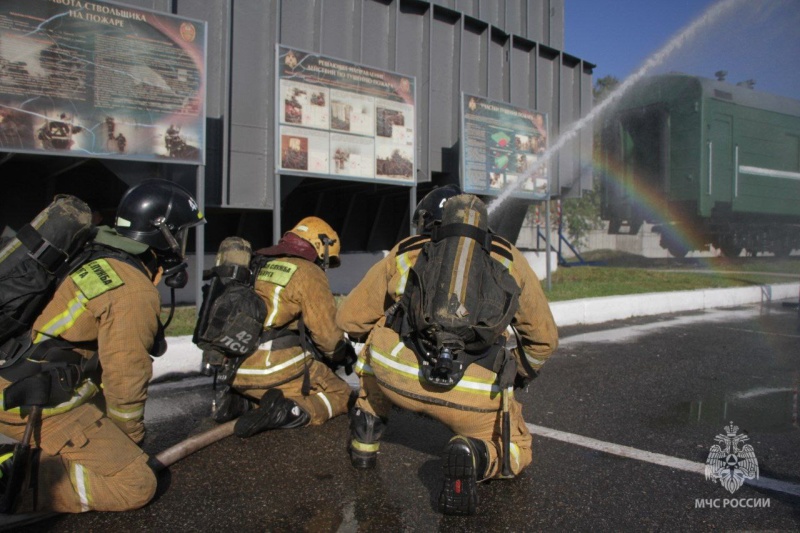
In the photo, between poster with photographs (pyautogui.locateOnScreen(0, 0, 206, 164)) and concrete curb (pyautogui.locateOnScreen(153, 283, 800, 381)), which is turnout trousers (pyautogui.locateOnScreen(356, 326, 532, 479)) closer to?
concrete curb (pyautogui.locateOnScreen(153, 283, 800, 381))

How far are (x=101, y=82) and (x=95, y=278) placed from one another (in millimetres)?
4877

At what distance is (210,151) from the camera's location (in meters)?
8.98

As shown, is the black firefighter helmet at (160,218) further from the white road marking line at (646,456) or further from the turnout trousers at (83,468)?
the white road marking line at (646,456)

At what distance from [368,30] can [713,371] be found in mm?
7701

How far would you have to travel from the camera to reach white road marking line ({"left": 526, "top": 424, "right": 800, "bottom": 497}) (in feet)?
10.4

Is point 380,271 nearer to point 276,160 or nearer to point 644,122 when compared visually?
point 276,160

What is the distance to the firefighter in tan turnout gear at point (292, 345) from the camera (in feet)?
13.1

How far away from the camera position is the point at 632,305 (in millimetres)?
9742

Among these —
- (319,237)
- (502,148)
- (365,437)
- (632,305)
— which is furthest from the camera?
(502,148)

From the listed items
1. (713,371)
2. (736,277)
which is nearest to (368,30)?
(713,371)

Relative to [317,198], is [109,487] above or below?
below

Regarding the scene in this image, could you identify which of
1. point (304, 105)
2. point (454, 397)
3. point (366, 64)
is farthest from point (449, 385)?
point (366, 64)

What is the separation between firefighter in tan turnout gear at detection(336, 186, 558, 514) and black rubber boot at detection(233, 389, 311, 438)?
2.21 feet

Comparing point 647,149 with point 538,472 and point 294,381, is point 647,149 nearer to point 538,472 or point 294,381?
point 294,381
